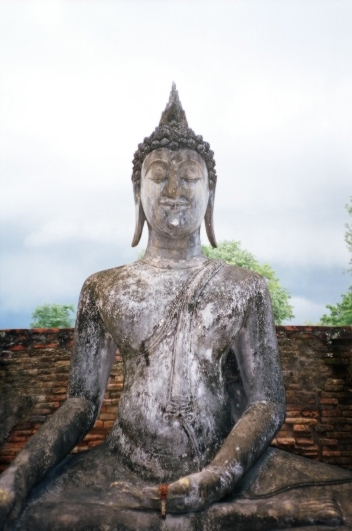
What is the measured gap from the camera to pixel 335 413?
→ 6.66 metres

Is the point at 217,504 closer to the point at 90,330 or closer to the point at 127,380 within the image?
the point at 127,380

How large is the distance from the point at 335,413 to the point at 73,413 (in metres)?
3.96

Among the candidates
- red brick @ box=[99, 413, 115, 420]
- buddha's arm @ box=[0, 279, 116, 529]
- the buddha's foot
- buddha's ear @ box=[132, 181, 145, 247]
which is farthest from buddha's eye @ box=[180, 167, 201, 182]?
red brick @ box=[99, 413, 115, 420]

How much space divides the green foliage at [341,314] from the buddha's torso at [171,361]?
10.4 m

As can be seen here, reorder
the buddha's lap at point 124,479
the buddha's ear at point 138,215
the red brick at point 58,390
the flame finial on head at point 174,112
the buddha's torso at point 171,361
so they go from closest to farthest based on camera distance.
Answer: the buddha's lap at point 124,479 → the buddha's torso at point 171,361 → the flame finial on head at point 174,112 → the buddha's ear at point 138,215 → the red brick at point 58,390

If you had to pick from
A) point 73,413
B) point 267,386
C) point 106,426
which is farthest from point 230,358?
point 106,426

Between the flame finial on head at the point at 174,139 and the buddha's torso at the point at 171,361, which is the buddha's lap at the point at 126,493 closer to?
the buddha's torso at the point at 171,361

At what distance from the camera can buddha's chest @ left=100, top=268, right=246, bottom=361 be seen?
3.56 metres

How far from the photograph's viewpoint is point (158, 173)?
395 centimetres

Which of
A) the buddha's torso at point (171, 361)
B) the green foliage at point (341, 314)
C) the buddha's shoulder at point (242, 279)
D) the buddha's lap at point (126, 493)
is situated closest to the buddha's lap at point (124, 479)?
the buddha's lap at point (126, 493)

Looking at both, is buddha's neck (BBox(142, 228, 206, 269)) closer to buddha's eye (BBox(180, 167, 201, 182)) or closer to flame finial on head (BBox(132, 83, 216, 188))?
buddha's eye (BBox(180, 167, 201, 182))

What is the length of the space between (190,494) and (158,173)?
6.45ft

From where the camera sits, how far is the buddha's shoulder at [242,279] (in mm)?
3803

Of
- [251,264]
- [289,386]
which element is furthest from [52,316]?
[289,386]
